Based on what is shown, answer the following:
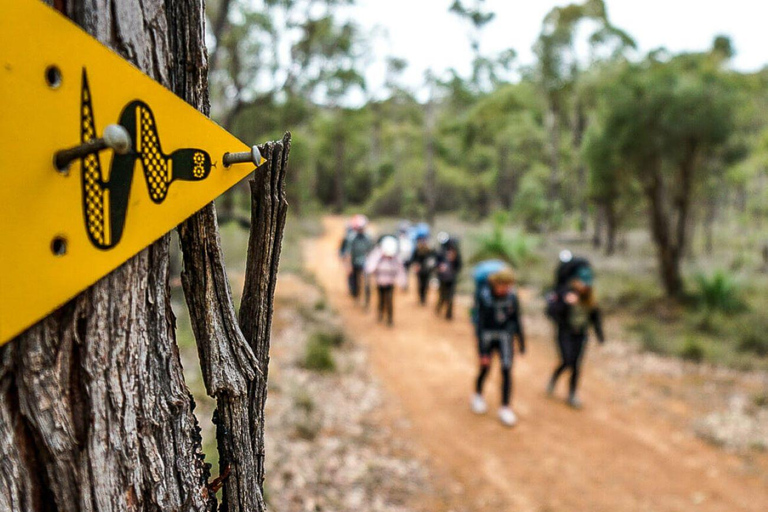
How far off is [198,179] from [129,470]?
571 mm

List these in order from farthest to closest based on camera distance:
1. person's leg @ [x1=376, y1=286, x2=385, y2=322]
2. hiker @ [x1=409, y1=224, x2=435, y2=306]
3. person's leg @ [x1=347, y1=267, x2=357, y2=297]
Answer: person's leg @ [x1=347, y1=267, x2=357, y2=297]
hiker @ [x1=409, y1=224, x2=435, y2=306]
person's leg @ [x1=376, y1=286, x2=385, y2=322]

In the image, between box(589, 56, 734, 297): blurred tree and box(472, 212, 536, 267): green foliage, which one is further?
box(472, 212, 536, 267): green foliage

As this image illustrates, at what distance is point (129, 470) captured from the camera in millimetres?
976

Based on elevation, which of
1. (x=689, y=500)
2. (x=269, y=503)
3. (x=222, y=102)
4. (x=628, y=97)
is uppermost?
Answer: (x=222, y=102)

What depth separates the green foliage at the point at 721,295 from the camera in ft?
35.1

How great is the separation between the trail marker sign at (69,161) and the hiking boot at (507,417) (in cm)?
563

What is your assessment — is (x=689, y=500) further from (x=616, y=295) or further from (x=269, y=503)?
(x=616, y=295)

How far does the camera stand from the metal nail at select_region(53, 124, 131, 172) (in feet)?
2.47

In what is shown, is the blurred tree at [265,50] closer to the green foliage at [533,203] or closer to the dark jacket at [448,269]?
the dark jacket at [448,269]

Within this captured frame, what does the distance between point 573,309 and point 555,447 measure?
5.27 ft

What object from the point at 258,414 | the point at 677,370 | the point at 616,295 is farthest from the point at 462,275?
the point at 258,414

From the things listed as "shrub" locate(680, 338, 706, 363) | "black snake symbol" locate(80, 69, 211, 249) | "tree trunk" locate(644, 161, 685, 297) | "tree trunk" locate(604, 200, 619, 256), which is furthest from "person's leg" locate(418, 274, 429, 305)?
"black snake symbol" locate(80, 69, 211, 249)

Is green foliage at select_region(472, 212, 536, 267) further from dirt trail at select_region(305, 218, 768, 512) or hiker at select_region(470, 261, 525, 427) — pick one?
hiker at select_region(470, 261, 525, 427)

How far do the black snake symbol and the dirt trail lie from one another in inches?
172
